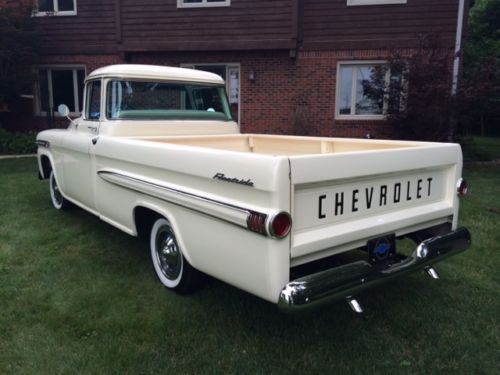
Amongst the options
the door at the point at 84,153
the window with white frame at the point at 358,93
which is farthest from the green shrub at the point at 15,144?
the window with white frame at the point at 358,93

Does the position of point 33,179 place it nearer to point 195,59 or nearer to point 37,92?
point 195,59

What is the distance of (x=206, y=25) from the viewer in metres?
12.4

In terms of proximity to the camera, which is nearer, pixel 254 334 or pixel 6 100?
pixel 254 334

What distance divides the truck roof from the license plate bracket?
9.77ft

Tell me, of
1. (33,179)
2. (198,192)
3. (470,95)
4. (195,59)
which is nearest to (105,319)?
(198,192)

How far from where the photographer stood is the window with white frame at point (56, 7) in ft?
44.1

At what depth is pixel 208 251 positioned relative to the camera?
272cm

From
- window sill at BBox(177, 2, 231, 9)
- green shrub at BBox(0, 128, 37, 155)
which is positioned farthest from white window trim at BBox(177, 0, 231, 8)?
green shrub at BBox(0, 128, 37, 155)

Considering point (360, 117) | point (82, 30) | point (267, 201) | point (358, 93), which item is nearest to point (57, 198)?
point (267, 201)

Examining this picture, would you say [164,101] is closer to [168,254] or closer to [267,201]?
[168,254]

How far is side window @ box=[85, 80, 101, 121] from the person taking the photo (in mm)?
4598

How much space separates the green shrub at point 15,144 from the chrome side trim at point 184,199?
10.0m

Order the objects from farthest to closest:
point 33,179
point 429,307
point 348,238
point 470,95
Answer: point 470,95
point 33,179
point 429,307
point 348,238

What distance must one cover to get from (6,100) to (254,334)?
43.9 feet
